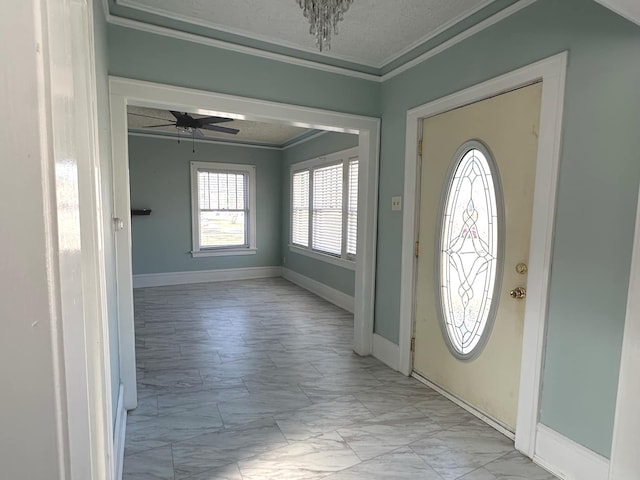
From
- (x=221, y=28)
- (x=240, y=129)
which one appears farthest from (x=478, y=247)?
(x=240, y=129)

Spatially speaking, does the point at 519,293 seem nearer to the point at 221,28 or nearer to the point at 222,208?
the point at 221,28

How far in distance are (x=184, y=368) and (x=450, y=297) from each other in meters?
2.32

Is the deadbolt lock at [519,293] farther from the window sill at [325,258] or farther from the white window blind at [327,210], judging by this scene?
the white window blind at [327,210]

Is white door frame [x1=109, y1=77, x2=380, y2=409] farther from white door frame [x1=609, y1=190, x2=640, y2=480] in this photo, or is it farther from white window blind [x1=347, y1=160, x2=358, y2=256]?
white door frame [x1=609, y1=190, x2=640, y2=480]

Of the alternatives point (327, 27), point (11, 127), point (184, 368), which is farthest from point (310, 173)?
point (11, 127)

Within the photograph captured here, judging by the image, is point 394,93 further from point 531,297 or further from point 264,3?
point 531,297

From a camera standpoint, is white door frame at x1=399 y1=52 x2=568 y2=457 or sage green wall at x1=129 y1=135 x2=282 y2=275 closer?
white door frame at x1=399 y1=52 x2=568 y2=457

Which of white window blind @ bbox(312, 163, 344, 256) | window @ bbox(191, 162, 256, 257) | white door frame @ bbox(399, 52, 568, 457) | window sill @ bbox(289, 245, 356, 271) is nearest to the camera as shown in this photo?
white door frame @ bbox(399, 52, 568, 457)

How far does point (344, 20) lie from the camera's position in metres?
2.40

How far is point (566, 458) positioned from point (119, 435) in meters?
2.42

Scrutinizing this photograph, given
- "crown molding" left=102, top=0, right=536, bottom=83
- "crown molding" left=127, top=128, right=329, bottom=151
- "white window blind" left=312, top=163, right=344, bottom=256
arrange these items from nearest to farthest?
1. "crown molding" left=102, top=0, right=536, bottom=83
2. "white window blind" left=312, top=163, right=344, bottom=256
3. "crown molding" left=127, top=128, right=329, bottom=151

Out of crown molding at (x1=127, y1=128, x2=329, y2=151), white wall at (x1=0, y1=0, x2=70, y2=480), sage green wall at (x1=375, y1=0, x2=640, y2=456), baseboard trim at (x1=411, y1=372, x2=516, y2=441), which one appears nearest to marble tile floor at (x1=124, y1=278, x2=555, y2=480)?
baseboard trim at (x1=411, y1=372, x2=516, y2=441)

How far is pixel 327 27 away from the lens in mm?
1710

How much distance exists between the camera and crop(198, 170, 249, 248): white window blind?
6.43 metres
